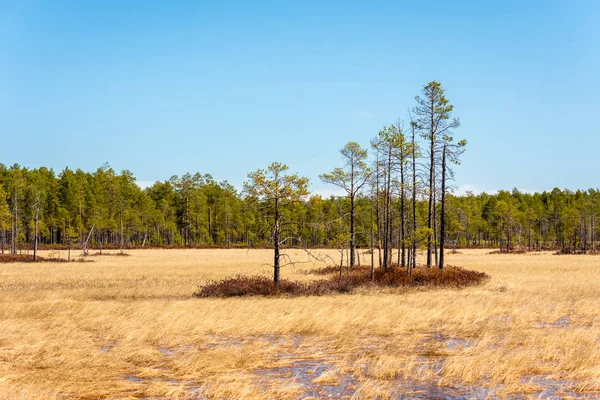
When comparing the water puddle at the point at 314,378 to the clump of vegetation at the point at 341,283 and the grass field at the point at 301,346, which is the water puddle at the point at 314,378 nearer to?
the grass field at the point at 301,346

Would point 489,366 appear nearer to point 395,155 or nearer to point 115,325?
point 115,325

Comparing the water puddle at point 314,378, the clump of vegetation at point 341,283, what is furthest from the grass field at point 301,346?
the clump of vegetation at point 341,283

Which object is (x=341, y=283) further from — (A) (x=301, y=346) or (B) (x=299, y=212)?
(B) (x=299, y=212)

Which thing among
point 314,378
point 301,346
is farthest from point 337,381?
point 301,346

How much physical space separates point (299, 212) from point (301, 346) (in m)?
92.9

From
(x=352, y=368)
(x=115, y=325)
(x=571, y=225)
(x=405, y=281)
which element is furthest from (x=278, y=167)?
(x=571, y=225)

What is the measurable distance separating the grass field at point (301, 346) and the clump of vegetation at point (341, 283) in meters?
1.47

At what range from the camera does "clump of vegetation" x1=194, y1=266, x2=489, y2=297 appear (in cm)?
2423

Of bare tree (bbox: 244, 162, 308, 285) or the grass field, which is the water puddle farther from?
bare tree (bbox: 244, 162, 308, 285)

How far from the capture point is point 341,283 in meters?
26.8

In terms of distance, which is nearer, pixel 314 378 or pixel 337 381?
pixel 337 381

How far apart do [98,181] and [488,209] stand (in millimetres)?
82085

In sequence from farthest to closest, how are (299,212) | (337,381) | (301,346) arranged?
(299,212) → (301,346) → (337,381)

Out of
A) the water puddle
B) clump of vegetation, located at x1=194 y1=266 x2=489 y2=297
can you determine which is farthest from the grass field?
clump of vegetation, located at x1=194 y1=266 x2=489 y2=297
